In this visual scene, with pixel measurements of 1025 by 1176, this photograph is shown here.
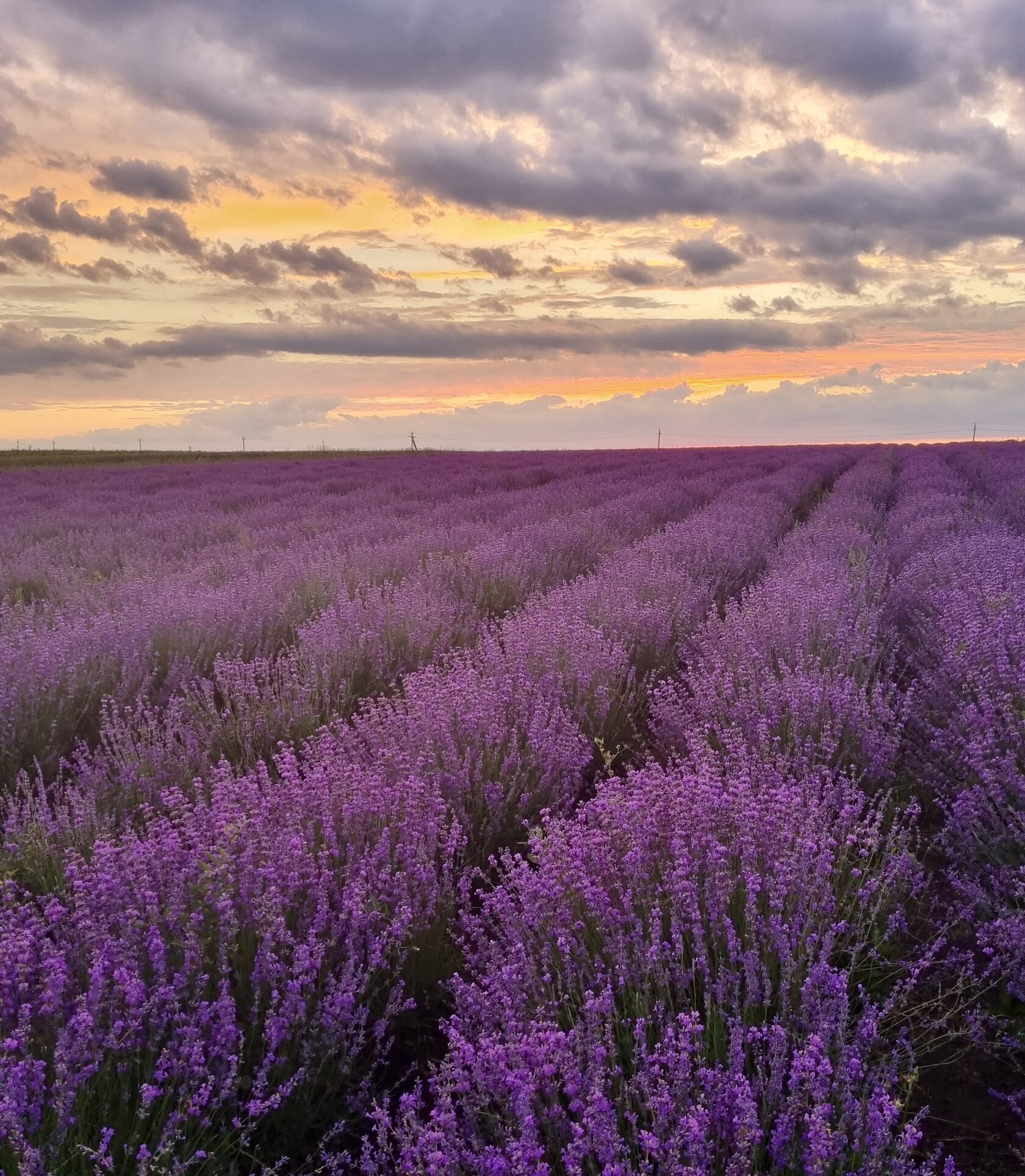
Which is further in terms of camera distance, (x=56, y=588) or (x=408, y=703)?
(x=56, y=588)

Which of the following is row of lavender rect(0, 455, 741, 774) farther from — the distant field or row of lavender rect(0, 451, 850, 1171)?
the distant field

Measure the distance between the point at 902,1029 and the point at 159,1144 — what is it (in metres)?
1.45

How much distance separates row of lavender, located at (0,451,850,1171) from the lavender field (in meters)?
0.01

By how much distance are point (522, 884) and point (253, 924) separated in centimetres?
64

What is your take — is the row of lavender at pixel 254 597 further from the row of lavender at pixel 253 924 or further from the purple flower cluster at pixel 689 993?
the purple flower cluster at pixel 689 993

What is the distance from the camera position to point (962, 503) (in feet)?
33.6

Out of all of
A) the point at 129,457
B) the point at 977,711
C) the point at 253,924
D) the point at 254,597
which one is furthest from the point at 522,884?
the point at 129,457

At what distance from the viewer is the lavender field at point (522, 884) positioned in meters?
1.56

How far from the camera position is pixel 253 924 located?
2.07 meters

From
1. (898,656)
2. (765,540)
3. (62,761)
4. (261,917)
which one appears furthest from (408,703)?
(765,540)

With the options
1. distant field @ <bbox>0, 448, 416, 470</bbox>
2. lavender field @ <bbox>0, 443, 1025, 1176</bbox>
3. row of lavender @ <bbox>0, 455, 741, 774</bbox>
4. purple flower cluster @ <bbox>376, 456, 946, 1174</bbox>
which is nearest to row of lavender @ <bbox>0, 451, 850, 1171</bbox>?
lavender field @ <bbox>0, 443, 1025, 1176</bbox>

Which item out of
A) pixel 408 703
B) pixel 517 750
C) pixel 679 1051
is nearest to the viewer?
pixel 679 1051

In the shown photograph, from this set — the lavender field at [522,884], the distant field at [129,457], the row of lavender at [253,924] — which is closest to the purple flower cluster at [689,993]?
the lavender field at [522,884]

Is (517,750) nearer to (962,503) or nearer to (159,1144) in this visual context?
(159,1144)
